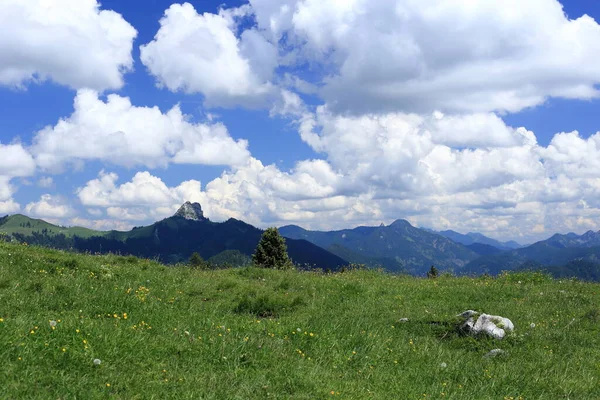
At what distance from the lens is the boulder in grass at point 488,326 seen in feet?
40.8

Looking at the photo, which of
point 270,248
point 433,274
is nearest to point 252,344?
point 433,274

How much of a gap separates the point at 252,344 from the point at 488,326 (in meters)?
7.22

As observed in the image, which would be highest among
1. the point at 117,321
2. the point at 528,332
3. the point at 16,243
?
the point at 16,243

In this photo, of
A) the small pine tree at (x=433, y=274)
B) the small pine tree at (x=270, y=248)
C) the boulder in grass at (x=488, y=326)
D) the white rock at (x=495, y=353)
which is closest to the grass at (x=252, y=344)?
the white rock at (x=495, y=353)

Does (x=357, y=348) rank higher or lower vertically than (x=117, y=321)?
lower

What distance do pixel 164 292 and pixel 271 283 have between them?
20.4 feet

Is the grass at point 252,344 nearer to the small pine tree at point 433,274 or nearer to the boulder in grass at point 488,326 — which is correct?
the boulder in grass at point 488,326

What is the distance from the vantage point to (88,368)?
24.1 feet

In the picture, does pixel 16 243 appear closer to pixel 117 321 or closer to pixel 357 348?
pixel 117 321

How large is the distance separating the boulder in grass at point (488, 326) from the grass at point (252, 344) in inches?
11.5

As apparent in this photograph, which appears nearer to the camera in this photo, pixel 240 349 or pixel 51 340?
pixel 51 340

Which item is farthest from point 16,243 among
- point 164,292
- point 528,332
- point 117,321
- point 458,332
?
point 528,332

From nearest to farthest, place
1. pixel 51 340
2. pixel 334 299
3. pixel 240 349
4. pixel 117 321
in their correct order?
pixel 51 340, pixel 240 349, pixel 117 321, pixel 334 299

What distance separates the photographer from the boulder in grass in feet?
40.8
